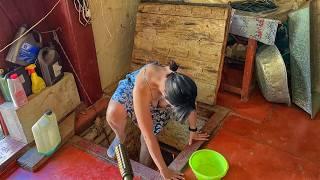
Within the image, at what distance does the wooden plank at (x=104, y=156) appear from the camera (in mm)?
1991

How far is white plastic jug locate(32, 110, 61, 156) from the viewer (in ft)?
7.03

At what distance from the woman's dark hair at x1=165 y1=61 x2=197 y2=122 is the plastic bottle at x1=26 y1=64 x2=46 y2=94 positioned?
4.04 ft

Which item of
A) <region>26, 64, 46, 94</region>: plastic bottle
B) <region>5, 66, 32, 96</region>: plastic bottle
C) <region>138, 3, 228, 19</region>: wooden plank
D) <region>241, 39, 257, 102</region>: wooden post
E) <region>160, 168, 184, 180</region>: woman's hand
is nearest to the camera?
<region>160, 168, 184, 180</region>: woman's hand

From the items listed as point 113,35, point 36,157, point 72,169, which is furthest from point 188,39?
point 36,157

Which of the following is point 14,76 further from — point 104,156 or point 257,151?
point 257,151

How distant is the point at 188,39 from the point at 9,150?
1806 millimetres

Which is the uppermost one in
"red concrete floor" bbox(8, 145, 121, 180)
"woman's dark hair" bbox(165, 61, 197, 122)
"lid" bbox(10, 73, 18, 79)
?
"woman's dark hair" bbox(165, 61, 197, 122)

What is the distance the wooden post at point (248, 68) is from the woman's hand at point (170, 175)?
1232 millimetres

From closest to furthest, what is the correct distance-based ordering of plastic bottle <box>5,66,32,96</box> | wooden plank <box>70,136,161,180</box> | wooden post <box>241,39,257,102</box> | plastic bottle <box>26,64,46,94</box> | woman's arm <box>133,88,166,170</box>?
woman's arm <box>133,88,166,170</box>, wooden plank <box>70,136,161,180</box>, plastic bottle <box>5,66,32,96</box>, plastic bottle <box>26,64,46,94</box>, wooden post <box>241,39,257,102</box>

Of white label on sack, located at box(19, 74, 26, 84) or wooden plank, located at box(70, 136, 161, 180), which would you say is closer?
wooden plank, located at box(70, 136, 161, 180)

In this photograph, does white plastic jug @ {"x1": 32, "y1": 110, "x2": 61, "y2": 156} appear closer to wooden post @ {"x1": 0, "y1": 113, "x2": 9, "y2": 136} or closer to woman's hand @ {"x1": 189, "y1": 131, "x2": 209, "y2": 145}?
wooden post @ {"x1": 0, "y1": 113, "x2": 9, "y2": 136}

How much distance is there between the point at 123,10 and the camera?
2.96 metres

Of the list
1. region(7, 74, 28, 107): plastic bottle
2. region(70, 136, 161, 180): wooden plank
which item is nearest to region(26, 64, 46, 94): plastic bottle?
region(7, 74, 28, 107): plastic bottle

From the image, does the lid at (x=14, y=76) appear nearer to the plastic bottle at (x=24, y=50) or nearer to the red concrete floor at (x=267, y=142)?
the plastic bottle at (x=24, y=50)
